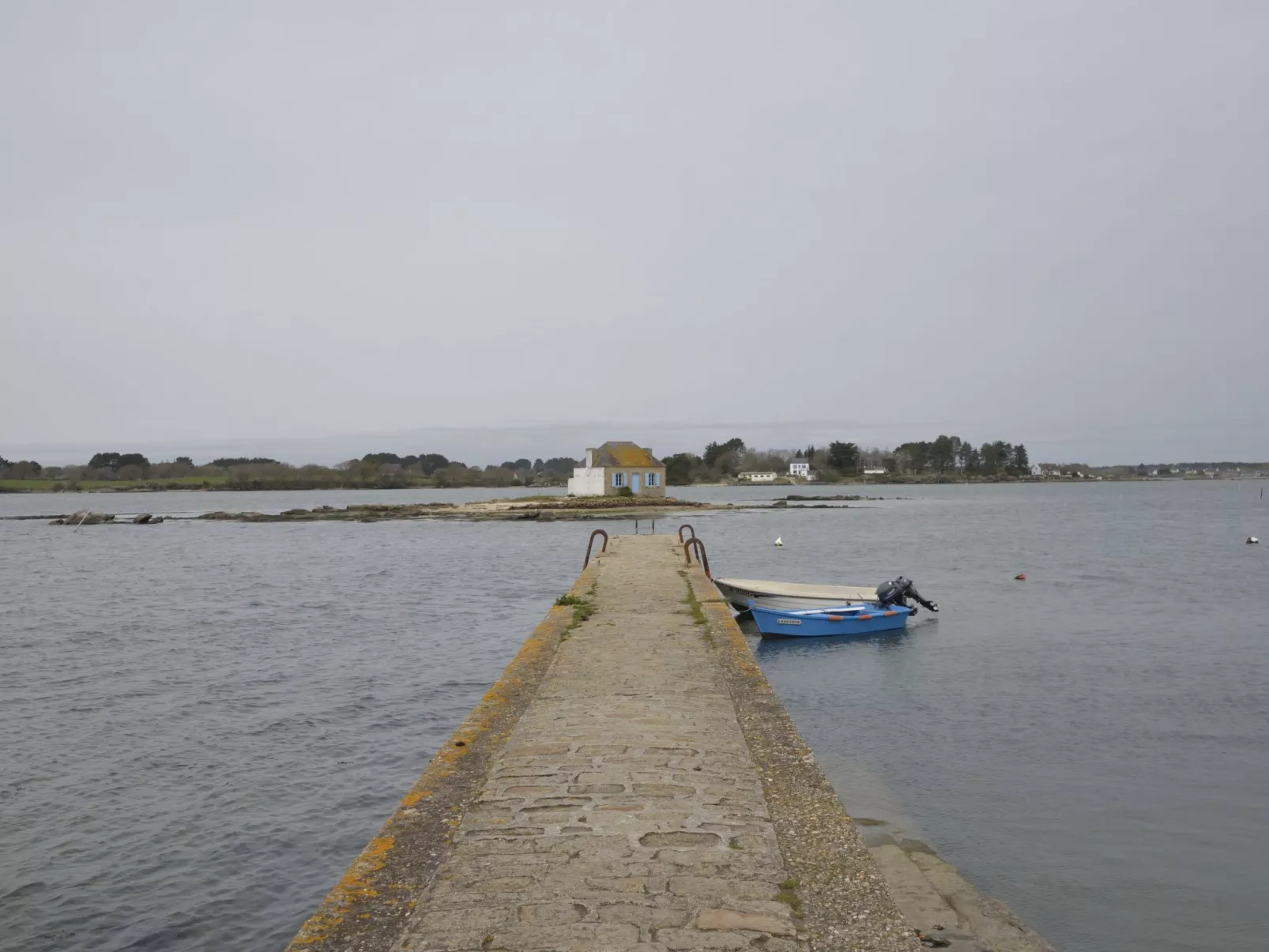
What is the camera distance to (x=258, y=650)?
19.3m

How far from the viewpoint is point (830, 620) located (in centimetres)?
2145

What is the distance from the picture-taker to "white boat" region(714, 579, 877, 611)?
71.9ft

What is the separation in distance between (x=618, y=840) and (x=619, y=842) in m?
0.04

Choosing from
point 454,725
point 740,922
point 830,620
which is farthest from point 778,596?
point 740,922

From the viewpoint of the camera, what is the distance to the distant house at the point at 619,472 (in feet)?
273

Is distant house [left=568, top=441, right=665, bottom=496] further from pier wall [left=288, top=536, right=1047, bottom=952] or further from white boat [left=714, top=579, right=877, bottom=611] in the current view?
pier wall [left=288, top=536, right=1047, bottom=952]

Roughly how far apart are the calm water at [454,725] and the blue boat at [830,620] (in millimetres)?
512

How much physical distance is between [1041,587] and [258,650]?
76.9ft

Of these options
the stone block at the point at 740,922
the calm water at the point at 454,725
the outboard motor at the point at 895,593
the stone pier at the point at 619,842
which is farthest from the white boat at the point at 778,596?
the stone block at the point at 740,922

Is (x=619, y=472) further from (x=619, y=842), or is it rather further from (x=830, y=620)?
(x=619, y=842)

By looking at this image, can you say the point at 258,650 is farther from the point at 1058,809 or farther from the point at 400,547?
the point at 400,547

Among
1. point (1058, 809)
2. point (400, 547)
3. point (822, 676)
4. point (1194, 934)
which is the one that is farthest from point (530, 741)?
point (400, 547)

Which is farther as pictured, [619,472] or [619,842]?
[619,472]

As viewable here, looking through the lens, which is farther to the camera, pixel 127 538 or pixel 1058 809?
pixel 127 538
